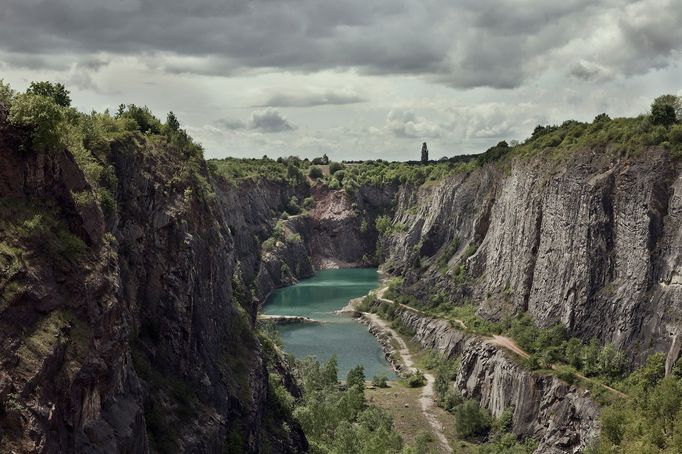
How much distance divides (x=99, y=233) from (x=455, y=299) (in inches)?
3301

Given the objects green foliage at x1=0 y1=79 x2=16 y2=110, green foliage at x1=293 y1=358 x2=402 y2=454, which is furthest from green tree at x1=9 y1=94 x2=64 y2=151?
green foliage at x1=293 y1=358 x2=402 y2=454

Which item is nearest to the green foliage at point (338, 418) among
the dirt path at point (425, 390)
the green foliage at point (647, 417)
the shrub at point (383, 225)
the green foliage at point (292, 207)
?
the dirt path at point (425, 390)

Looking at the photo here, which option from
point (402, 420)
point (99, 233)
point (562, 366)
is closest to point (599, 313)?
point (562, 366)

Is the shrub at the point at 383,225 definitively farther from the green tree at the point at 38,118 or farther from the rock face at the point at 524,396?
the green tree at the point at 38,118

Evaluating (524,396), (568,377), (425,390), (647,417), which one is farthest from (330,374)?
(647,417)

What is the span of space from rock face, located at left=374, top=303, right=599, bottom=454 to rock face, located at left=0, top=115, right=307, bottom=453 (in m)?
25.0

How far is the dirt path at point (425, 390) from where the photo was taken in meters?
76.0

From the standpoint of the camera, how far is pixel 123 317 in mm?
32188

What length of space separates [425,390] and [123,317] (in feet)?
214

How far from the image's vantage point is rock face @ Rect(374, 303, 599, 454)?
65.4m

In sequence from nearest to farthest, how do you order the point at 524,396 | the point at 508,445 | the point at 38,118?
the point at 38,118 → the point at 508,445 → the point at 524,396

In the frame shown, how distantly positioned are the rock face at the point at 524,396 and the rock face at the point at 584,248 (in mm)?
6687

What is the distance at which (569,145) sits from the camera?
90.7m

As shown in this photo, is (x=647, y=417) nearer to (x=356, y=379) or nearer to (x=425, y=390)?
(x=425, y=390)
